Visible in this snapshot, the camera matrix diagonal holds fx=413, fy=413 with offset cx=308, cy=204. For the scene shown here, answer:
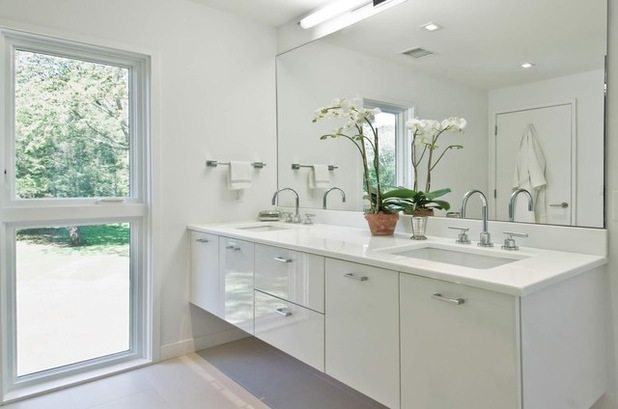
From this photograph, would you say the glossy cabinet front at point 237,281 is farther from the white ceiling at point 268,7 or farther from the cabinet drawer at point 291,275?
the white ceiling at point 268,7

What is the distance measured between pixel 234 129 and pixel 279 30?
0.88 m

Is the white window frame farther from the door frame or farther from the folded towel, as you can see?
the door frame

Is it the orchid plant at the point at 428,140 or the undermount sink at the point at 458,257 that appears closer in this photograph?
the undermount sink at the point at 458,257

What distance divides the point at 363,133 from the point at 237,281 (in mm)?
1155

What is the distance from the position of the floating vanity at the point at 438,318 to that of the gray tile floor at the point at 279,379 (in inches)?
15.5

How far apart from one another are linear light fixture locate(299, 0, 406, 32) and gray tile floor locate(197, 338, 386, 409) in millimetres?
2179

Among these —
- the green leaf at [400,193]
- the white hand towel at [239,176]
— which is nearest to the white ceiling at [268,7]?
the white hand towel at [239,176]

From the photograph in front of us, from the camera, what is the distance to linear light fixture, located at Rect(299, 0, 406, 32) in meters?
2.45

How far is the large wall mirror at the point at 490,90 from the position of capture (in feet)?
5.42

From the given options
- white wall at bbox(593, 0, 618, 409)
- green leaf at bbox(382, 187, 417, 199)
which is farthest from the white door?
green leaf at bbox(382, 187, 417, 199)

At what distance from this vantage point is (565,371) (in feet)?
4.41

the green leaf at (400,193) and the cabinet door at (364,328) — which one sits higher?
the green leaf at (400,193)

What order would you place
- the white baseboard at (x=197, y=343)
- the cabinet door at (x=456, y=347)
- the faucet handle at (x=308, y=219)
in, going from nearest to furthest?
the cabinet door at (x=456, y=347) → the white baseboard at (x=197, y=343) → the faucet handle at (x=308, y=219)

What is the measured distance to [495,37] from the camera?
75.4 inches
